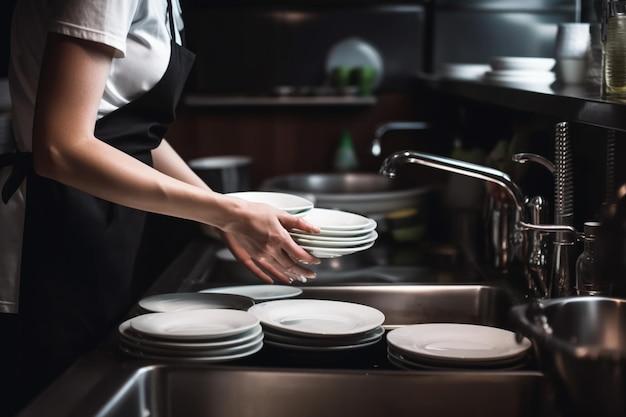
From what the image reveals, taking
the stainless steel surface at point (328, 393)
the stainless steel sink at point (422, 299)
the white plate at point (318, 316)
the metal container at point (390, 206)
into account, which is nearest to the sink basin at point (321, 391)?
the stainless steel surface at point (328, 393)

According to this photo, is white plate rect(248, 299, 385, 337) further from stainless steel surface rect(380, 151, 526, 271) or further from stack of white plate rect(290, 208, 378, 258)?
stainless steel surface rect(380, 151, 526, 271)

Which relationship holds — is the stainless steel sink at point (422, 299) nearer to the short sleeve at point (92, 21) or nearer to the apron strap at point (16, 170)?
the apron strap at point (16, 170)

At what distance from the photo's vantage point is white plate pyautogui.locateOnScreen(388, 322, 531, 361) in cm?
129

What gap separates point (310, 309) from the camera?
1.55 m

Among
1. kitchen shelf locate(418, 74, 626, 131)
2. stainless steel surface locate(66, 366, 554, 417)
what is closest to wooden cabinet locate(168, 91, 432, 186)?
kitchen shelf locate(418, 74, 626, 131)

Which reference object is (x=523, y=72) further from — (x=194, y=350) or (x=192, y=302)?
(x=194, y=350)

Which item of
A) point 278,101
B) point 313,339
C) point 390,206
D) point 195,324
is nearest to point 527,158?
point 313,339

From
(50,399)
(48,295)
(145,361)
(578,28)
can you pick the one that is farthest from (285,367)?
(578,28)

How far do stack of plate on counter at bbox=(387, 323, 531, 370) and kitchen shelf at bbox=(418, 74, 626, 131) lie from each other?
329 mm

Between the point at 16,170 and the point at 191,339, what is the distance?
1.67ft

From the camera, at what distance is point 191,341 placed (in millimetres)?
1289

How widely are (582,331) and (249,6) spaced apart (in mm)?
2436

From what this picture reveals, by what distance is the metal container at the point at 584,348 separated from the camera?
92 cm

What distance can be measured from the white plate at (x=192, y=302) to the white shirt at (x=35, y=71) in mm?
250
